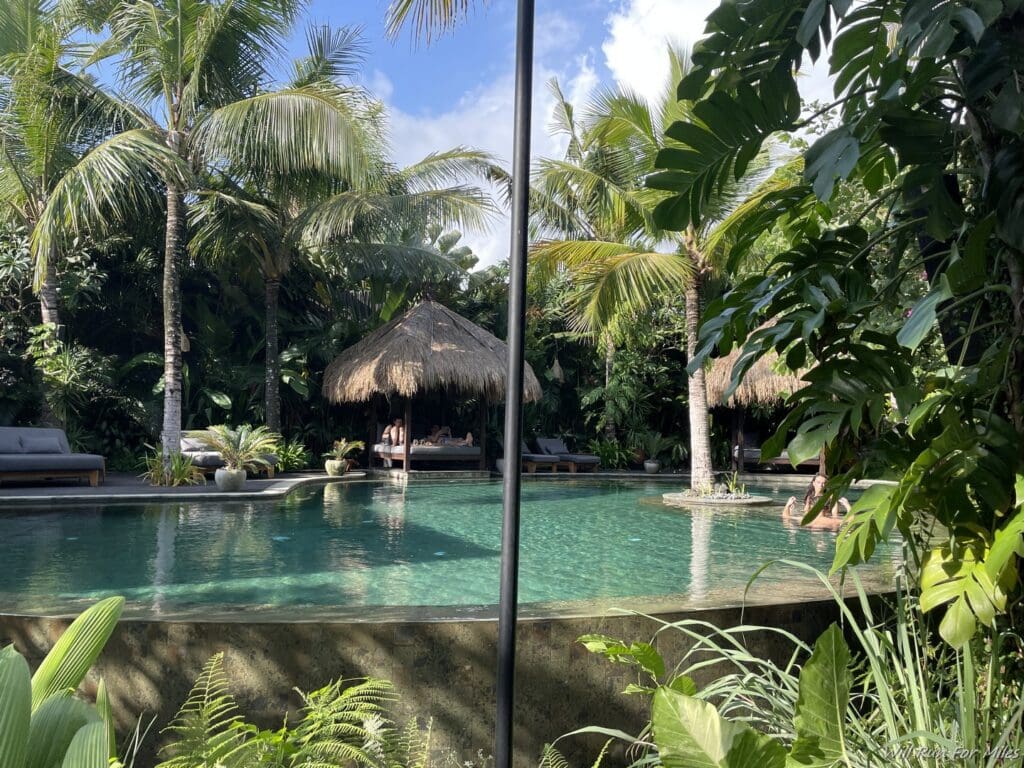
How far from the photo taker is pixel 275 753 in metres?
1.35

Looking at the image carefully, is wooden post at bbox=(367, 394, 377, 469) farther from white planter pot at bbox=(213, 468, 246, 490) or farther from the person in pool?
the person in pool

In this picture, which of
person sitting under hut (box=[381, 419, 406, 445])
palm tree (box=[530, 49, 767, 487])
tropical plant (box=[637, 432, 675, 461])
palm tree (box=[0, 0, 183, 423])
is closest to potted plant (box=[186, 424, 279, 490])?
palm tree (box=[0, 0, 183, 423])

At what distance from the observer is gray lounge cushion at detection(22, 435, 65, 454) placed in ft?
33.6

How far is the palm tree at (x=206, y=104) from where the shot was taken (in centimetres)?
1065

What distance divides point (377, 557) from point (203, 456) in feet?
21.6

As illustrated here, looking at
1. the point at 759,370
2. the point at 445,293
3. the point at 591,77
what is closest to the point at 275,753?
the point at 591,77

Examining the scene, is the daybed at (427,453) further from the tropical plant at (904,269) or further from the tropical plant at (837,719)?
the tropical plant at (837,719)

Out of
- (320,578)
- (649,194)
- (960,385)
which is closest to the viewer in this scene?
(960,385)

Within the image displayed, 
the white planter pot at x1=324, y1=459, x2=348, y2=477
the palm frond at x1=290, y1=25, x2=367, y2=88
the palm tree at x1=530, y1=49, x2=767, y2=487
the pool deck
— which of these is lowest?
the pool deck

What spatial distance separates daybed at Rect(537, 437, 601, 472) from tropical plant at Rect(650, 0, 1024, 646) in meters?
13.7

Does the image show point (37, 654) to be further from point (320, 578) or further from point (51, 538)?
point (51, 538)

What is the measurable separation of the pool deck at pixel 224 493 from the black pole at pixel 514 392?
8.48 meters

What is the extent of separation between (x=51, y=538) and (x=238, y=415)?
8.83m

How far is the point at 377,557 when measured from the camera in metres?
5.97
